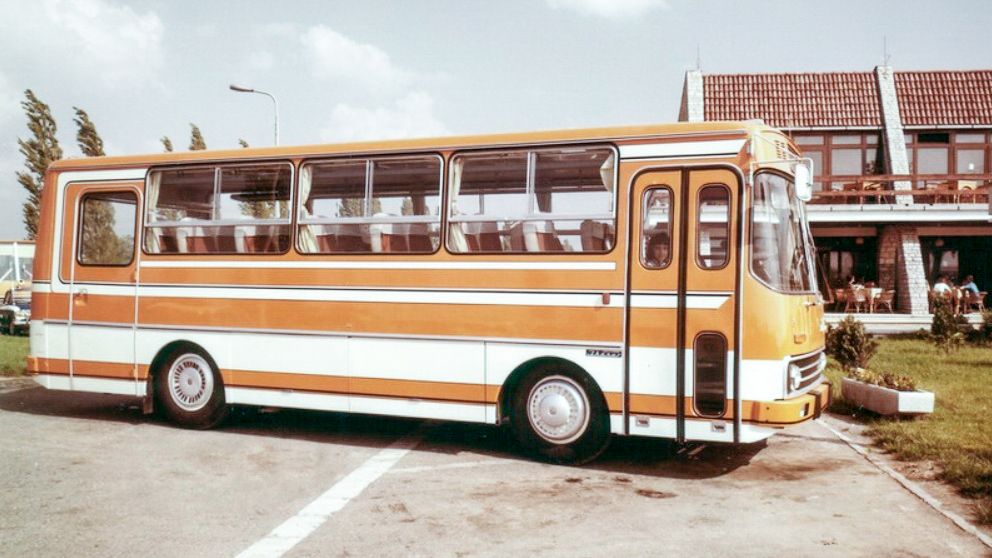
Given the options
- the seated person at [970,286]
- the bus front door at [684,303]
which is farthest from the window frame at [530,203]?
the seated person at [970,286]

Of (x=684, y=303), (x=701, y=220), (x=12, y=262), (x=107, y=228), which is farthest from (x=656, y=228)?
(x=12, y=262)

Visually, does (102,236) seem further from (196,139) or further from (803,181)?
(196,139)

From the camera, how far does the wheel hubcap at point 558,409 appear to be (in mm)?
8195

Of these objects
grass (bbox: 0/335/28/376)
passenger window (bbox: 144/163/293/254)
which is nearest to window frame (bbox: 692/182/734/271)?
passenger window (bbox: 144/163/293/254)

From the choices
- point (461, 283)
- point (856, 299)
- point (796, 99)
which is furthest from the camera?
point (796, 99)

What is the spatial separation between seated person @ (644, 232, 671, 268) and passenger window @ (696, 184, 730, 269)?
29 cm

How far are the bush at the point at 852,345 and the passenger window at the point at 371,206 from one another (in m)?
7.82

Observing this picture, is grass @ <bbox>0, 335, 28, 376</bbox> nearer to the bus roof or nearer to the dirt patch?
the bus roof

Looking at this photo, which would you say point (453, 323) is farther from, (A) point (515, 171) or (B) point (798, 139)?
(B) point (798, 139)

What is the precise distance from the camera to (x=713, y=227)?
7.80 m

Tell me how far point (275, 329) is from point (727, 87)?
93.2 feet

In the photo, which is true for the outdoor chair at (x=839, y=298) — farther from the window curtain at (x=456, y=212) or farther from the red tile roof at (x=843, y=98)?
the window curtain at (x=456, y=212)

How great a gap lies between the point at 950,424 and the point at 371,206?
6.99 m

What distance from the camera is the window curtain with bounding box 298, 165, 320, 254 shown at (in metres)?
9.52
